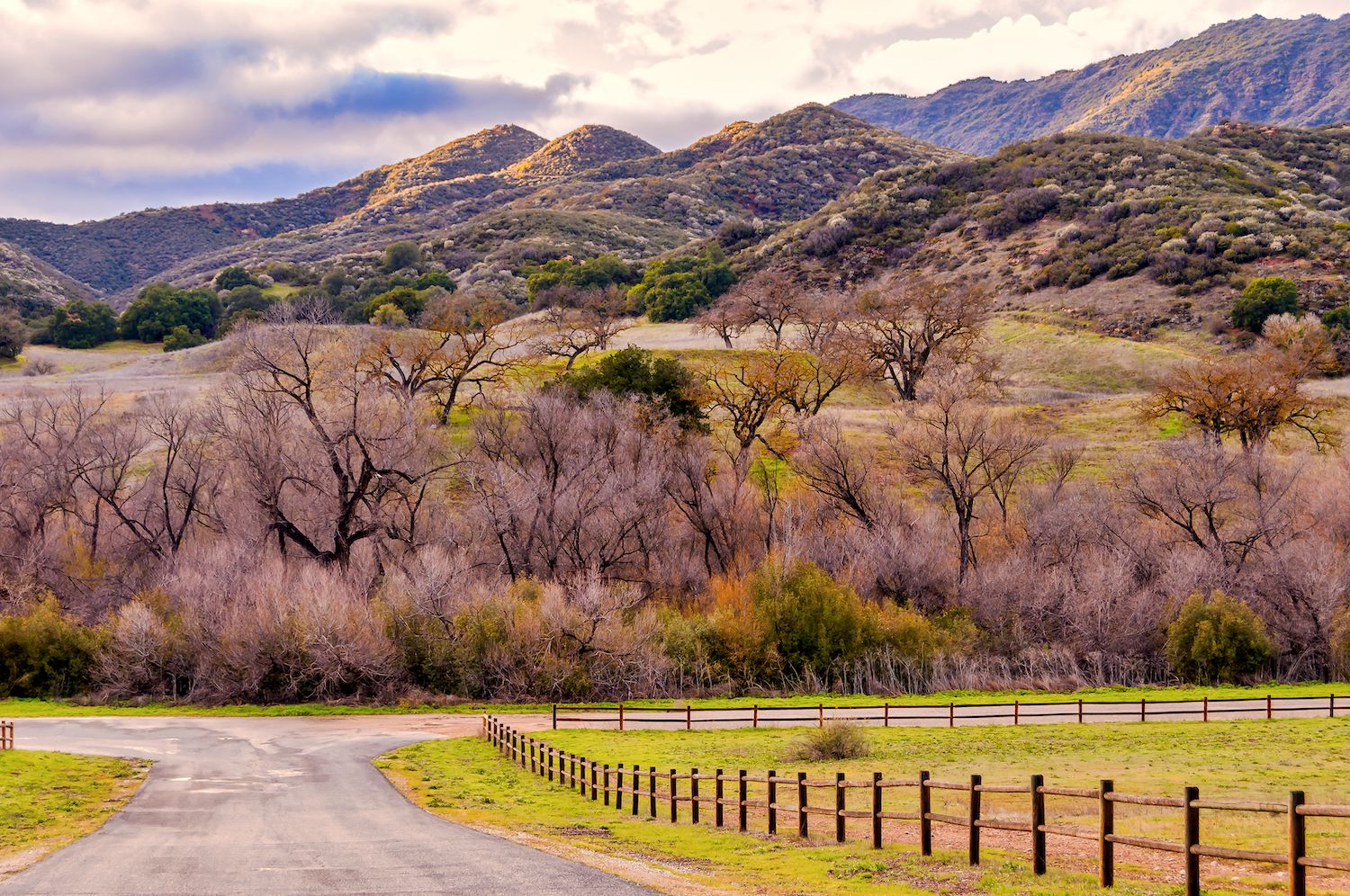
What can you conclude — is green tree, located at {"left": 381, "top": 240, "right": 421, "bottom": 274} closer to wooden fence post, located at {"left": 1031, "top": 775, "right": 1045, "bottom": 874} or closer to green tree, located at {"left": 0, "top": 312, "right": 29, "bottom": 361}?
green tree, located at {"left": 0, "top": 312, "right": 29, "bottom": 361}

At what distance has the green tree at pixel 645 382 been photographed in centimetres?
6800

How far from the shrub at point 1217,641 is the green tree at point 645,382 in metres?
28.8

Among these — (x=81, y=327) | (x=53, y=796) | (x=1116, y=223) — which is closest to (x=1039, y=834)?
(x=53, y=796)

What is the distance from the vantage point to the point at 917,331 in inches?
3349

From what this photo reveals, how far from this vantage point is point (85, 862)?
16.0 meters

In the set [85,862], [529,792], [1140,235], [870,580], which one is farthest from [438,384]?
[1140,235]

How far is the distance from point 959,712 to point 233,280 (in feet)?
386

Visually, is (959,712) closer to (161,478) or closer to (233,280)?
(161,478)

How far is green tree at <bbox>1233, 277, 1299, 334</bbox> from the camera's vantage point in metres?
86.7

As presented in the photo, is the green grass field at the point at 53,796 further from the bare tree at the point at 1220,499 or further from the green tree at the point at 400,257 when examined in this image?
the green tree at the point at 400,257

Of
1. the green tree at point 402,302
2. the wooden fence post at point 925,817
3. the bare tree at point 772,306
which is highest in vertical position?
the green tree at point 402,302

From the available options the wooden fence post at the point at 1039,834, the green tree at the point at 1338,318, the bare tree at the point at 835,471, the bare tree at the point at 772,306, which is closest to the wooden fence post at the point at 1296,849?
the wooden fence post at the point at 1039,834

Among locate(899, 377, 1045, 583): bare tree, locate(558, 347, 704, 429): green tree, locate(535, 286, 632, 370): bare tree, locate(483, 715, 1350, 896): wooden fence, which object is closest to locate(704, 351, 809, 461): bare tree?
locate(558, 347, 704, 429): green tree

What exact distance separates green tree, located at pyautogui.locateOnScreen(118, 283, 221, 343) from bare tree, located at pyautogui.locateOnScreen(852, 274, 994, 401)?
214 feet
